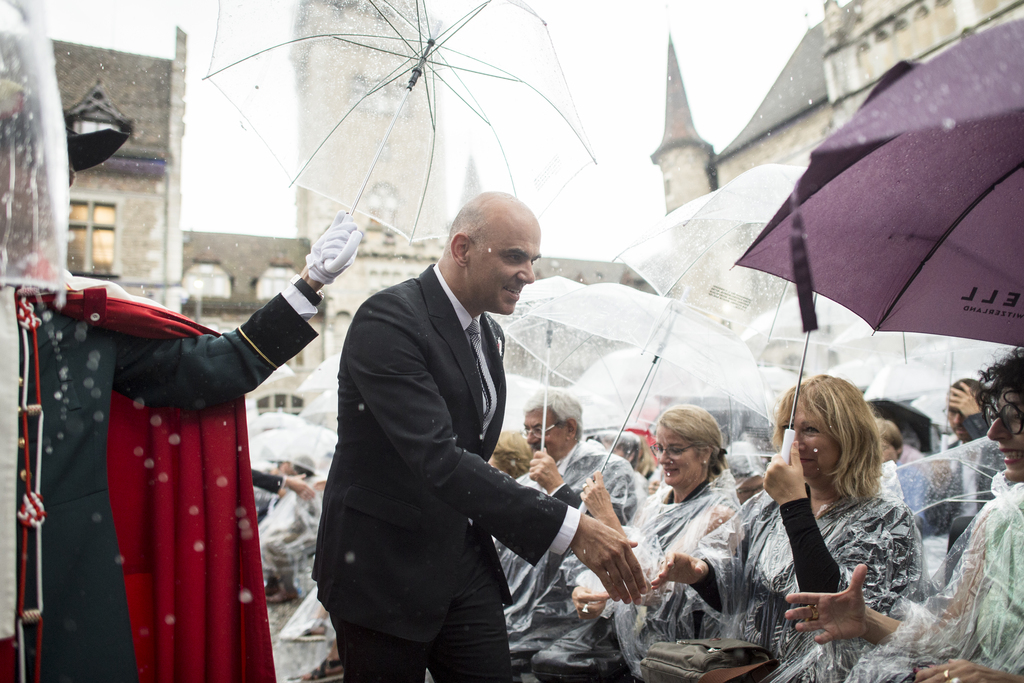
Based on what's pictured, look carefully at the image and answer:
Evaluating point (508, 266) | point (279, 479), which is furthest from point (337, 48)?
point (279, 479)

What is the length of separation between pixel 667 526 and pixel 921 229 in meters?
1.79

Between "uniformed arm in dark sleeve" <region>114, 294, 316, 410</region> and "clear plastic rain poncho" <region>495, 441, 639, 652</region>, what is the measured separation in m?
1.86

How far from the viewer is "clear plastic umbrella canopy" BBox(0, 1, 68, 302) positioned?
3.70 ft

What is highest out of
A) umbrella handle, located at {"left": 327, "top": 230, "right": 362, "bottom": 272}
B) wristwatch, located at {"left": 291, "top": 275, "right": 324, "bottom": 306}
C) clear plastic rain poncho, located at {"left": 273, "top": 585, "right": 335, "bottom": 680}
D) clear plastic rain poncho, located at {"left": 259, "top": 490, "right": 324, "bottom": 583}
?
umbrella handle, located at {"left": 327, "top": 230, "right": 362, "bottom": 272}

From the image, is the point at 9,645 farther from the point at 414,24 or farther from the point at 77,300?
the point at 414,24

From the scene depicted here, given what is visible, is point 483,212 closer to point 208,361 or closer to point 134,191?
point 208,361

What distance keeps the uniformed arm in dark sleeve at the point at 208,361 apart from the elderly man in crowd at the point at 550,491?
1206 mm

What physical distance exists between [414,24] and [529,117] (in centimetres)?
60

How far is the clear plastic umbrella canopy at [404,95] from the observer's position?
2.73 metres

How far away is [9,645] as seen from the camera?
1.74 m

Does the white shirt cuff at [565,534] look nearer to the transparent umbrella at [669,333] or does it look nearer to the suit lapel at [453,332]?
the suit lapel at [453,332]

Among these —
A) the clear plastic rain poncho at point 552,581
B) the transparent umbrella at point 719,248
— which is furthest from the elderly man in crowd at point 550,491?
the transparent umbrella at point 719,248

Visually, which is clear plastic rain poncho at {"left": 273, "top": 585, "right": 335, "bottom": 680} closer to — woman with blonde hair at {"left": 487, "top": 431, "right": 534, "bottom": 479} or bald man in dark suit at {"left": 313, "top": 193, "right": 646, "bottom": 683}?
woman with blonde hair at {"left": 487, "top": 431, "right": 534, "bottom": 479}

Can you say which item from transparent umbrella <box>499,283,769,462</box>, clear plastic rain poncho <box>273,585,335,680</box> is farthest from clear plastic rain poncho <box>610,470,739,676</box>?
clear plastic rain poncho <box>273,585,335,680</box>
